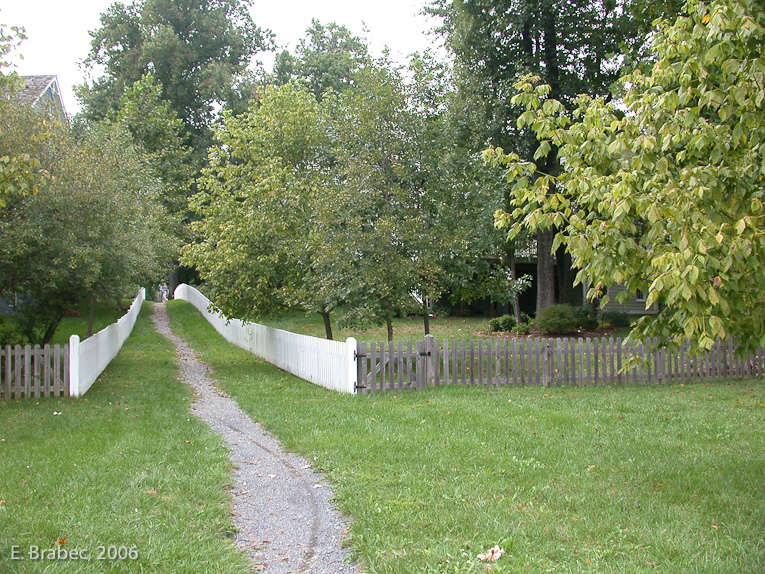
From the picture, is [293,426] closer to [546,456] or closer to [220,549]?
[546,456]

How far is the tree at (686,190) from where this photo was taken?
4508 millimetres

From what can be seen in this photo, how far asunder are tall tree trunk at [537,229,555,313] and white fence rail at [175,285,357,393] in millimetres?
10808

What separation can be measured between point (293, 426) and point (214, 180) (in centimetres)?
1081

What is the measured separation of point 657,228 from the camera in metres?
5.01

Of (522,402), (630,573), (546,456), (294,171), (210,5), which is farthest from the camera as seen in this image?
(210,5)

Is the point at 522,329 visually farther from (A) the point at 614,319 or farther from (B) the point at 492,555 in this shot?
(B) the point at 492,555

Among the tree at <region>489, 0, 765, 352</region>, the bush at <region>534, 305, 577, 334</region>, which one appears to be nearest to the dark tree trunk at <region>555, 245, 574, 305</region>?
the bush at <region>534, 305, 577, 334</region>

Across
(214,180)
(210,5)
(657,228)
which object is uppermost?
(210,5)

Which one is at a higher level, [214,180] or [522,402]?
[214,180]

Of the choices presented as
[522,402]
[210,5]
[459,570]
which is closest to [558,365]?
[522,402]

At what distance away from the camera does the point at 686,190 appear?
5168 millimetres

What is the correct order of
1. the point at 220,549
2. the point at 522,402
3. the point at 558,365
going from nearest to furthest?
the point at 220,549 → the point at 522,402 → the point at 558,365

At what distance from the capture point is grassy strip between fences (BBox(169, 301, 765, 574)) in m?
4.88

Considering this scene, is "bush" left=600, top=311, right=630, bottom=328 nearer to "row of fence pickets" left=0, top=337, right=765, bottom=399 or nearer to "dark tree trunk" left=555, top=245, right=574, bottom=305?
"dark tree trunk" left=555, top=245, right=574, bottom=305
